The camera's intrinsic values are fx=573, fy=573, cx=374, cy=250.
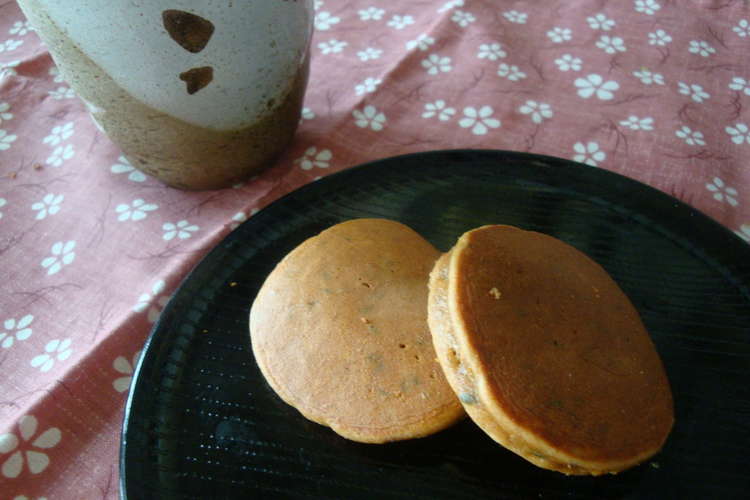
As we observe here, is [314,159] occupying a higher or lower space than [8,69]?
lower

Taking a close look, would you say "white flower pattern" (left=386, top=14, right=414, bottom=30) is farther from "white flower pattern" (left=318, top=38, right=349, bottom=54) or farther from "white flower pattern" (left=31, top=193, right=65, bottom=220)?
"white flower pattern" (left=31, top=193, right=65, bottom=220)

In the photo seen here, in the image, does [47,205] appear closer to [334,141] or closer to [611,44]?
[334,141]

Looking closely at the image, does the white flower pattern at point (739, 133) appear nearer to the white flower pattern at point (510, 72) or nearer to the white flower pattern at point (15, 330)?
the white flower pattern at point (510, 72)

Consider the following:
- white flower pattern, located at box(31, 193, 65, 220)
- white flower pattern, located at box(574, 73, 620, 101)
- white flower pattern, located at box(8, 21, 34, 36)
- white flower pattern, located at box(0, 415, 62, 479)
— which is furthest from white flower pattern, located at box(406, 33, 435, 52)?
white flower pattern, located at box(0, 415, 62, 479)

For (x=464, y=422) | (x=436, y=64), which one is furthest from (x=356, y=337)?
(x=436, y=64)

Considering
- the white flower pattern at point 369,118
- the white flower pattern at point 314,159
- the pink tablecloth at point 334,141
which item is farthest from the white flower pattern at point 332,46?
the white flower pattern at point 314,159

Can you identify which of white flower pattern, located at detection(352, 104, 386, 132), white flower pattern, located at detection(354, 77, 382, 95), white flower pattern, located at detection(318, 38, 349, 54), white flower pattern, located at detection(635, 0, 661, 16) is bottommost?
white flower pattern, located at detection(635, 0, 661, 16)
